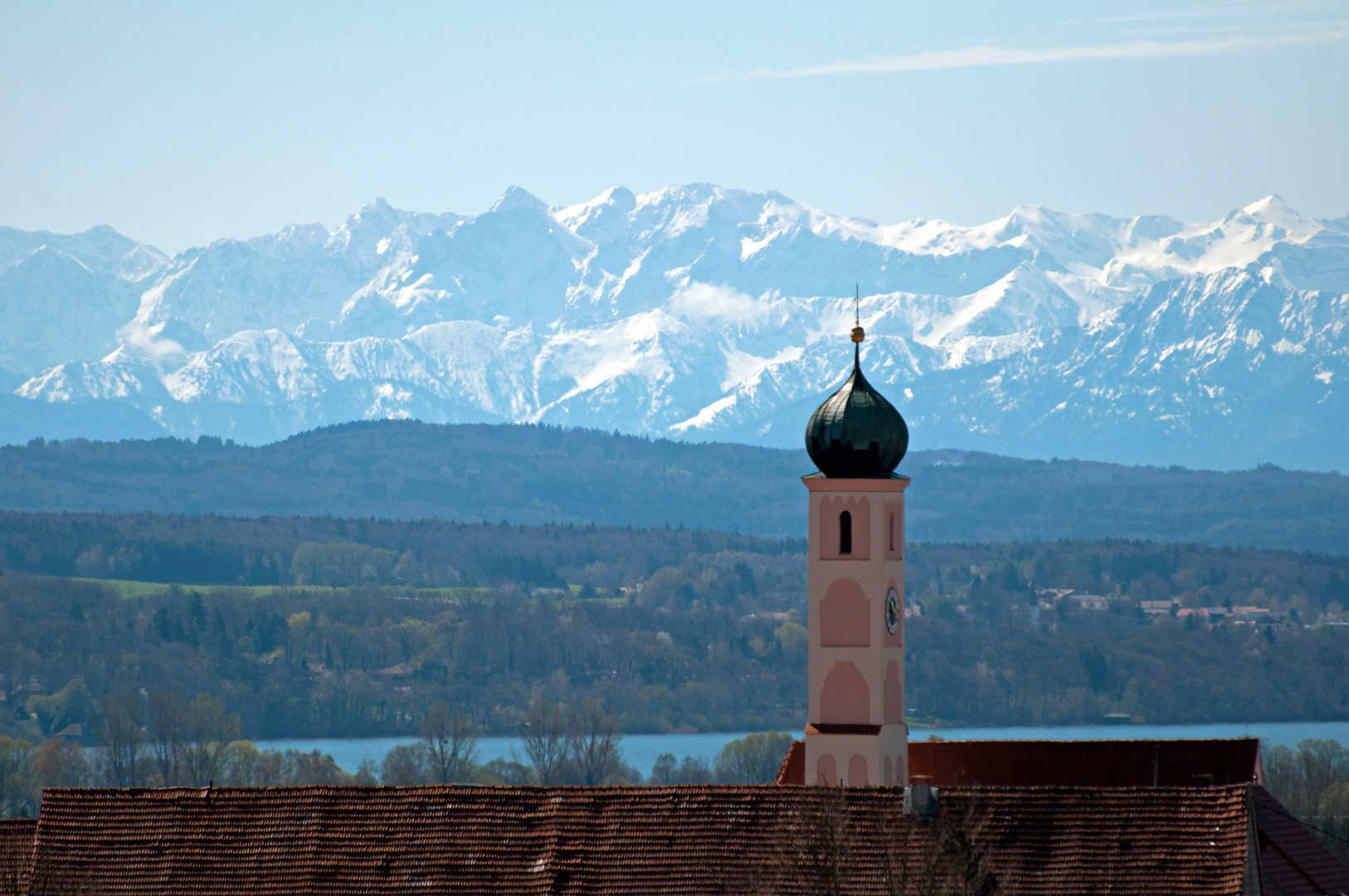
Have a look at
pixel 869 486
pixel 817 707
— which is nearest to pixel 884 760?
pixel 817 707

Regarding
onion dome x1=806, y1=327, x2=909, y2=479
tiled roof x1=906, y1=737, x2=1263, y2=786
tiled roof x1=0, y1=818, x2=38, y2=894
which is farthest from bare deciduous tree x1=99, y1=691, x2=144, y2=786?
tiled roof x1=0, y1=818, x2=38, y2=894

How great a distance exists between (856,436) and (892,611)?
4.67 metres

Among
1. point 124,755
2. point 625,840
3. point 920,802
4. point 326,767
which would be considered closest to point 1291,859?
point 920,802

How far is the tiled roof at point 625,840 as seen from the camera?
140 ft

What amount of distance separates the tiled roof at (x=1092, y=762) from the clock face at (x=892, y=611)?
3408 millimetres

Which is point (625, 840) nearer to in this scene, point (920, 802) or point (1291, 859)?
point (920, 802)

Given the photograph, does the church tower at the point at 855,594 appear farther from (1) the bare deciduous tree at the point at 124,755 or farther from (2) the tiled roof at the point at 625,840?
(1) the bare deciduous tree at the point at 124,755

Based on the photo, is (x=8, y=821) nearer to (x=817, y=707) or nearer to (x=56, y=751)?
(x=817, y=707)

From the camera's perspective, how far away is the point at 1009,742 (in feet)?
197

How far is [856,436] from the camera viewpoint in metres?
58.9

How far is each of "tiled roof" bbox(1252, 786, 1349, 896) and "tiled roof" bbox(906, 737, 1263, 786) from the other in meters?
2.62

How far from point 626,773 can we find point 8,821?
147 m

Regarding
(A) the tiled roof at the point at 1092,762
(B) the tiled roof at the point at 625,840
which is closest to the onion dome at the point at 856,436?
(A) the tiled roof at the point at 1092,762

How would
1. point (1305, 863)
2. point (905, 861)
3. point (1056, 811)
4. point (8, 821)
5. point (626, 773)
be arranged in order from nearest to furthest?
1. point (905, 861)
2. point (1056, 811)
3. point (8, 821)
4. point (1305, 863)
5. point (626, 773)
